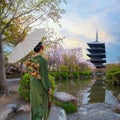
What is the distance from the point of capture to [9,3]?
13688mm

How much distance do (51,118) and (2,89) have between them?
5.62 metres

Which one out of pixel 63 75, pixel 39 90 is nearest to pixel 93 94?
pixel 39 90

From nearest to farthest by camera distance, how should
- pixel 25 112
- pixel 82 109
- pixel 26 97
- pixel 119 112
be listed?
1. pixel 25 112
2. pixel 26 97
3. pixel 119 112
4. pixel 82 109

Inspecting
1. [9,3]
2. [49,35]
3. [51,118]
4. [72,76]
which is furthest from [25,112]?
[72,76]

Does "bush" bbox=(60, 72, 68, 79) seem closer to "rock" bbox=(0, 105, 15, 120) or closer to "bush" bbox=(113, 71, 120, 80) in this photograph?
"bush" bbox=(113, 71, 120, 80)

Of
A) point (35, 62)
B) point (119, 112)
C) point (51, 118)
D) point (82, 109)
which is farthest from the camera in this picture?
point (82, 109)

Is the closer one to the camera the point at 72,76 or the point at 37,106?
the point at 37,106

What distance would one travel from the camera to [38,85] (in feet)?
20.0

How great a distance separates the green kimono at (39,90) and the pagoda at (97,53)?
221 ft

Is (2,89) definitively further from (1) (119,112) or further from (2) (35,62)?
(2) (35,62)

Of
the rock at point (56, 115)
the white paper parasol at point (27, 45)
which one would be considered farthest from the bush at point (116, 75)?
the white paper parasol at point (27, 45)

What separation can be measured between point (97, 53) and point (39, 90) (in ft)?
227

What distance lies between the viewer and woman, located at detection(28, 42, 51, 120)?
6.05 metres

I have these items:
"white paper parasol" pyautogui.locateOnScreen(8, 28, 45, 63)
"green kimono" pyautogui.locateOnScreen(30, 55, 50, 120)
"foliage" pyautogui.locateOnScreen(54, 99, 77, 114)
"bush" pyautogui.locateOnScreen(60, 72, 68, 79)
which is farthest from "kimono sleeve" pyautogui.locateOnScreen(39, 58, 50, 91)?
"bush" pyautogui.locateOnScreen(60, 72, 68, 79)
